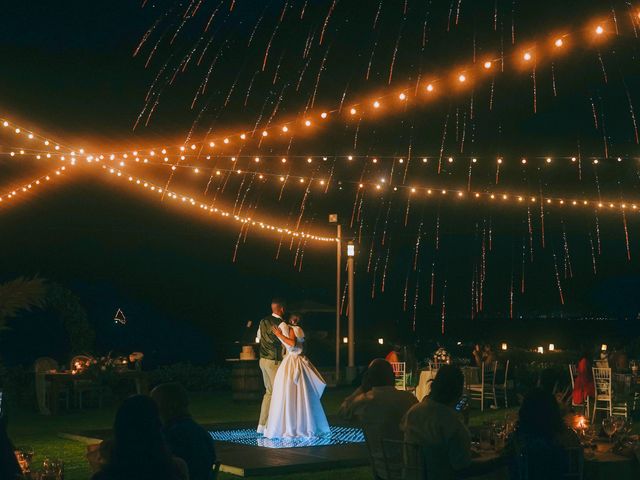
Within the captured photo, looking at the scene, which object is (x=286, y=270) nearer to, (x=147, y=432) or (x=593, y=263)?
(x=593, y=263)

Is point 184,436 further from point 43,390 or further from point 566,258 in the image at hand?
point 566,258

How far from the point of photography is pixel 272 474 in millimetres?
8703

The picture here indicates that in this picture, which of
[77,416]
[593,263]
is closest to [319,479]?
[77,416]

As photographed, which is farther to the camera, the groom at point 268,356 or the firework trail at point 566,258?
the firework trail at point 566,258

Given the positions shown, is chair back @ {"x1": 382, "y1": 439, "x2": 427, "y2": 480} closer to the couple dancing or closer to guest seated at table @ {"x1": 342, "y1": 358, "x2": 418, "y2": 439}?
guest seated at table @ {"x1": 342, "y1": 358, "x2": 418, "y2": 439}

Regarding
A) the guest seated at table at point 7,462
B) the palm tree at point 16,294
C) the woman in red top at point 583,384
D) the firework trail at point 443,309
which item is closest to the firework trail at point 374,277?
the firework trail at point 443,309

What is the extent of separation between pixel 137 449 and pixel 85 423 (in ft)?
35.8

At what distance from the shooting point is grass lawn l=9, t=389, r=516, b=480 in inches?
352

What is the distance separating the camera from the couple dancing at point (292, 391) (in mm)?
11125

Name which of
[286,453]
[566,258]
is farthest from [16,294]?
[566,258]

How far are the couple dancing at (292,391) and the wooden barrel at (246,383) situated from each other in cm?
602

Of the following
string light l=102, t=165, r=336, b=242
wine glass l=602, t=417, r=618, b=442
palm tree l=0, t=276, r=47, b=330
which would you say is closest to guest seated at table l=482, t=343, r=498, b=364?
string light l=102, t=165, r=336, b=242

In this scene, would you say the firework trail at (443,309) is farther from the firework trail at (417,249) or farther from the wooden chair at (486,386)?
the wooden chair at (486,386)

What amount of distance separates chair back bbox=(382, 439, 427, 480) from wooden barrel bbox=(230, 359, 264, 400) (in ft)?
40.9
